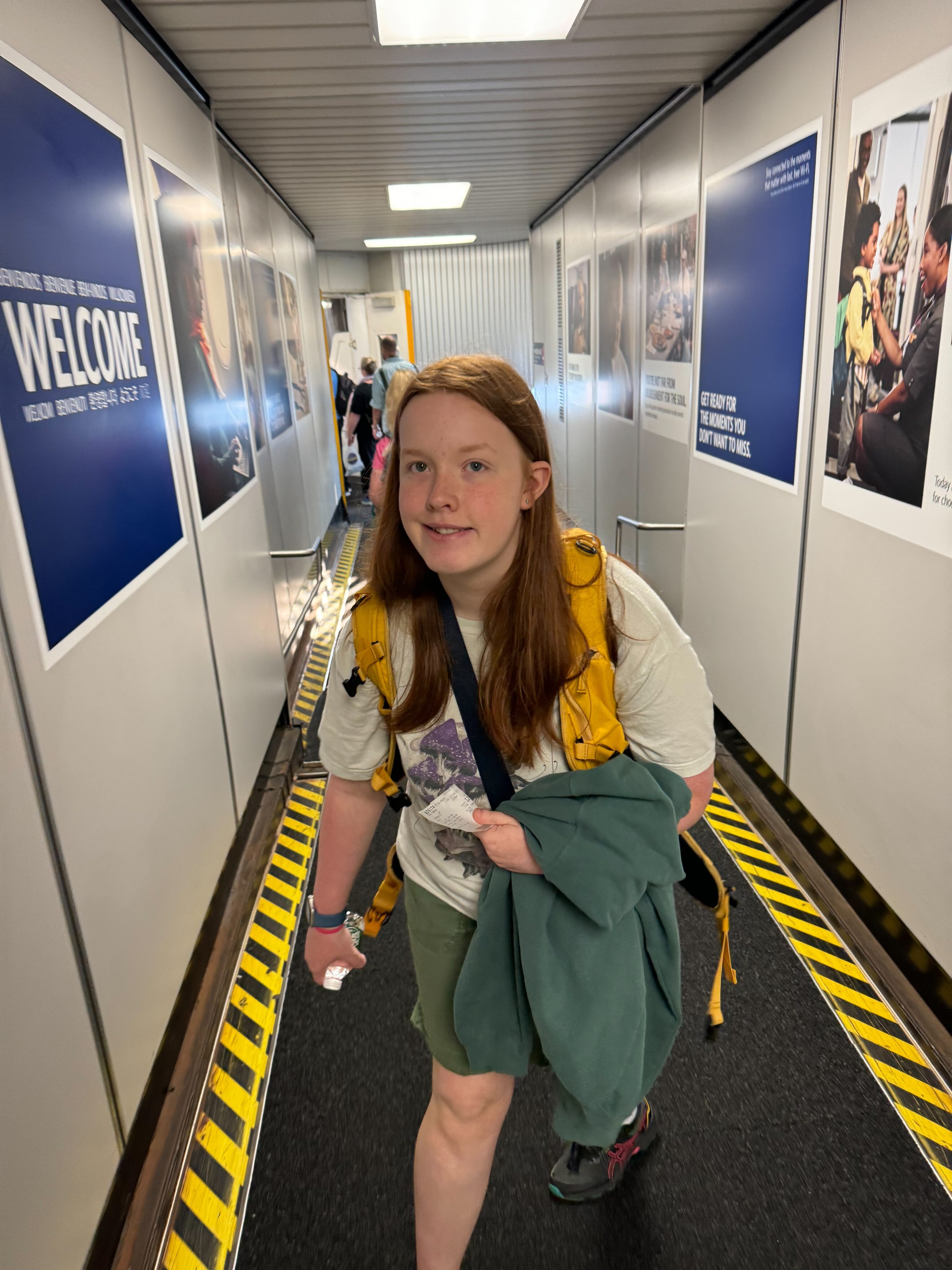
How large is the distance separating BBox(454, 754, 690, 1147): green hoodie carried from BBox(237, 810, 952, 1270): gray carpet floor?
673mm

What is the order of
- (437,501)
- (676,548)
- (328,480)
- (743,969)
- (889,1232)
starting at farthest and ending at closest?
(328,480) → (676,548) → (743,969) → (889,1232) → (437,501)

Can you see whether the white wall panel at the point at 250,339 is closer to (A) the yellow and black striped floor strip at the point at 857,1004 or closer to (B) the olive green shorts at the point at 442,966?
(A) the yellow and black striped floor strip at the point at 857,1004

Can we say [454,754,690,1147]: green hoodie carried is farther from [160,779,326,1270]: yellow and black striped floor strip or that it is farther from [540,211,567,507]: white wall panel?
[540,211,567,507]: white wall panel

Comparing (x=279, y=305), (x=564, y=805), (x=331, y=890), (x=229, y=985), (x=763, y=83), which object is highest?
(x=763, y=83)

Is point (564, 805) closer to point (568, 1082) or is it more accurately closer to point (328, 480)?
point (568, 1082)

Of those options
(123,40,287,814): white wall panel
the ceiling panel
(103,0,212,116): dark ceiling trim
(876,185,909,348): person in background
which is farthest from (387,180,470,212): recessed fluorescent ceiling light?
(876,185,909,348): person in background

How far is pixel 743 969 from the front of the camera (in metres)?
2.75

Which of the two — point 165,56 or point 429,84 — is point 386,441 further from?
point 165,56

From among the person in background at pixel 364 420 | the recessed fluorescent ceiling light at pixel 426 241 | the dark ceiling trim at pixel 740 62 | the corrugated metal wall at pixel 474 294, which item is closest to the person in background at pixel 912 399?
the dark ceiling trim at pixel 740 62

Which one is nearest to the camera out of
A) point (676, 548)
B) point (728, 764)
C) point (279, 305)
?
point (728, 764)

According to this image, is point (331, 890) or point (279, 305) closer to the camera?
point (331, 890)

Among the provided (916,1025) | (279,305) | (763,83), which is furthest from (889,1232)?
(279,305)

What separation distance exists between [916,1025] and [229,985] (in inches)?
82.3

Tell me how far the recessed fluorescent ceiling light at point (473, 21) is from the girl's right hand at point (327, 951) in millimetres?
2942
